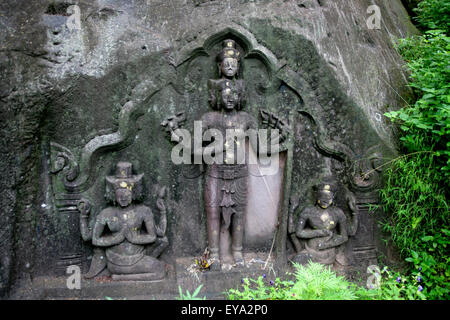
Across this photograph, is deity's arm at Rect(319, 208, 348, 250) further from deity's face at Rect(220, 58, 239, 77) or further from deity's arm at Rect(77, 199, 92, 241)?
deity's arm at Rect(77, 199, 92, 241)

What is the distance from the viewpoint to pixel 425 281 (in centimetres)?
479

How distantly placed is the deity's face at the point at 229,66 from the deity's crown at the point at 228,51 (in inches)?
2.0

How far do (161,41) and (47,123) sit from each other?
5.43 ft

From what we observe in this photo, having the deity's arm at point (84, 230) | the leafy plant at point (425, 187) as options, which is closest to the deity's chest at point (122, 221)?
the deity's arm at point (84, 230)

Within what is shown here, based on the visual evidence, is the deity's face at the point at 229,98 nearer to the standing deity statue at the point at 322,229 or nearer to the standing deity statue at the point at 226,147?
the standing deity statue at the point at 226,147

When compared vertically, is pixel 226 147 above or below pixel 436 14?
below

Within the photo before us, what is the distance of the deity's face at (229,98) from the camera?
4.55 metres

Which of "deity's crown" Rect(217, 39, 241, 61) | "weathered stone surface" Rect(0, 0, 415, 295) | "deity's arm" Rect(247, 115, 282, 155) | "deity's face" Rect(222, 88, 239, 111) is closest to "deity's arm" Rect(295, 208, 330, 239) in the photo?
"weathered stone surface" Rect(0, 0, 415, 295)

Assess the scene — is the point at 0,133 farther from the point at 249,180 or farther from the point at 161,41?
the point at 249,180

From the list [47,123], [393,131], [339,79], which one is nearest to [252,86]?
[339,79]

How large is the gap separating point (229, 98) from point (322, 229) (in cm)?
206

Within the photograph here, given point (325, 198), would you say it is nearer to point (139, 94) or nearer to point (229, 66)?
point (229, 66)

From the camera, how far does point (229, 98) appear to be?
15.0 feet

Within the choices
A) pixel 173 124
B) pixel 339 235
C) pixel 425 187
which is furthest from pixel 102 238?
pixel 425 187
